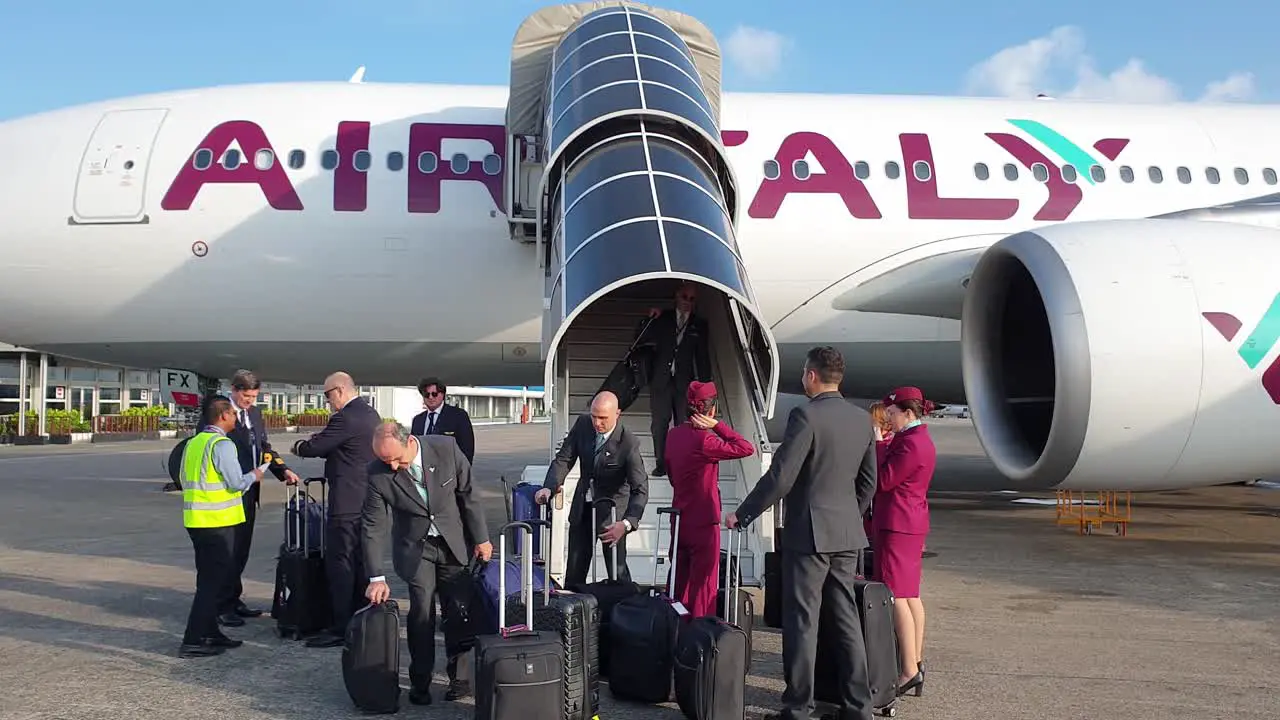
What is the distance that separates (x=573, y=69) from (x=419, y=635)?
6.03 m

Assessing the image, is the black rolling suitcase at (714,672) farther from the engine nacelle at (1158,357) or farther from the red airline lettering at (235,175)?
the red airline lettering at (235,175)

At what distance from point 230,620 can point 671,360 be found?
3781mm

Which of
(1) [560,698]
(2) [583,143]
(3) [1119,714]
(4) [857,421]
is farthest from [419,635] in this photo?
(2) [583,143]

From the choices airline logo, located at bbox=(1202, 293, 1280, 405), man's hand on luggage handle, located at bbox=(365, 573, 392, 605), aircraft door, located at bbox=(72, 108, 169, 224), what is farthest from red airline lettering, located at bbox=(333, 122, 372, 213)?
airline logo, located at bbox=(1202, 293, 1280, 405)

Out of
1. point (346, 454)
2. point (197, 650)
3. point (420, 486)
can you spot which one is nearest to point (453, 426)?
point (346, 454)

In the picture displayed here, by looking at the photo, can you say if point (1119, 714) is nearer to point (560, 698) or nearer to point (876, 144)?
point (560, 698)

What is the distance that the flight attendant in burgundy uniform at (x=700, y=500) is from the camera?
16.8 feet

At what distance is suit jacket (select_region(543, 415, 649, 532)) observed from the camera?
567cm

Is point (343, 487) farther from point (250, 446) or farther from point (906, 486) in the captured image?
point (906, 486)

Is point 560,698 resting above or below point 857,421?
below

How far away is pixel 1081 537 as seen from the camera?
978cm

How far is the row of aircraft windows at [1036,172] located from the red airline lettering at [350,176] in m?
4.10

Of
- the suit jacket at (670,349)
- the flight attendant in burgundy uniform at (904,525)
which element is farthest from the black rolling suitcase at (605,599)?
the suit jacket at (670,349)

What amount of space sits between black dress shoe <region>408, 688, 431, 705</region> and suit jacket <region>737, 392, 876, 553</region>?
170 cm
